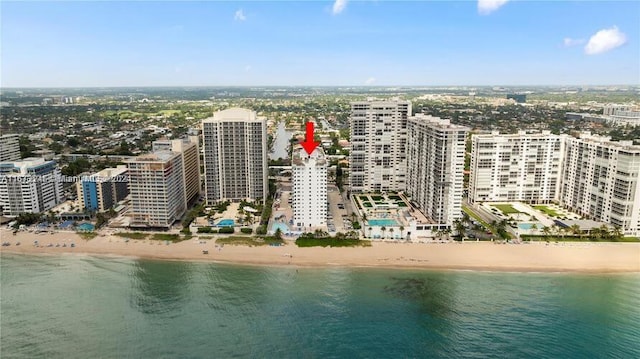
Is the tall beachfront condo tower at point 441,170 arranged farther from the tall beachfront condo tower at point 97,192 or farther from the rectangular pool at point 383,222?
the tall beachfront condo tower at point 97,192

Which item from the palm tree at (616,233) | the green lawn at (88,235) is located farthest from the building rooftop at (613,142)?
the green lawn at (88,235)

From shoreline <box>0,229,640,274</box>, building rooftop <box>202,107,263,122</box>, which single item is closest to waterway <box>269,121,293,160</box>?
building rooftop <box>202,107,263,122</box>

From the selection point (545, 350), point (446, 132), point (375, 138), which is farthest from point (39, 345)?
point (375, 138)

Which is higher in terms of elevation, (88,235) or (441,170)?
(441,170)

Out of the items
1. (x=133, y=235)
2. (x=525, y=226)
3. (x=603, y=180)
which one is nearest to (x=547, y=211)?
(x=603, y=180)

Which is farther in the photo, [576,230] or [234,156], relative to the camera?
[234,156]

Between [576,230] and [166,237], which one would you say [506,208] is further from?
[166,237]

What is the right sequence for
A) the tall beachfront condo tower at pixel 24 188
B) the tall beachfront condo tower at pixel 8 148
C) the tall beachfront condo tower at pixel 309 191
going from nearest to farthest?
1. the tall beachfront condo tower at pixel 309 191
2. the tall beachfront condo tower at pixel 24 188
3. the tall beachfront condo tower at pixel 8 148
